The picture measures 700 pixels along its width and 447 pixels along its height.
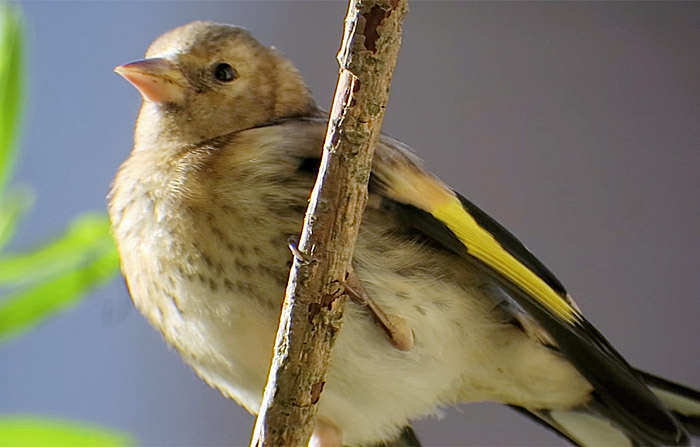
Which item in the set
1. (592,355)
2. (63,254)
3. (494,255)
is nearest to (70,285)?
(63,254)

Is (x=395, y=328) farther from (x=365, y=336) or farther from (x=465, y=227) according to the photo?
(x=465, y=227)

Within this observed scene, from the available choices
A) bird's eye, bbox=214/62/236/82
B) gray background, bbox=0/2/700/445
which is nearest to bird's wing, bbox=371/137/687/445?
bird's eye, bbox=214/62/236/82

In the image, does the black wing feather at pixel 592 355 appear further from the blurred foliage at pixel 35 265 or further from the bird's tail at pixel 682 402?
the blurred foliage at pixel 35 265

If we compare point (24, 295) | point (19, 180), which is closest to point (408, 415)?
point (24, 295)

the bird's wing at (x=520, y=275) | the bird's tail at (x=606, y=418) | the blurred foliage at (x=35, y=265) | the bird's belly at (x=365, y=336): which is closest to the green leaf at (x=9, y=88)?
the blurred foliage at (x=35, y=265)

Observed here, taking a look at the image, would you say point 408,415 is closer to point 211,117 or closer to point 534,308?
point 534,308

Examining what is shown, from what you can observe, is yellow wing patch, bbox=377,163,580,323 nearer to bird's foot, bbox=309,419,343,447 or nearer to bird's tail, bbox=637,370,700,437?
bird's tail, bbox=637,370,700,437
